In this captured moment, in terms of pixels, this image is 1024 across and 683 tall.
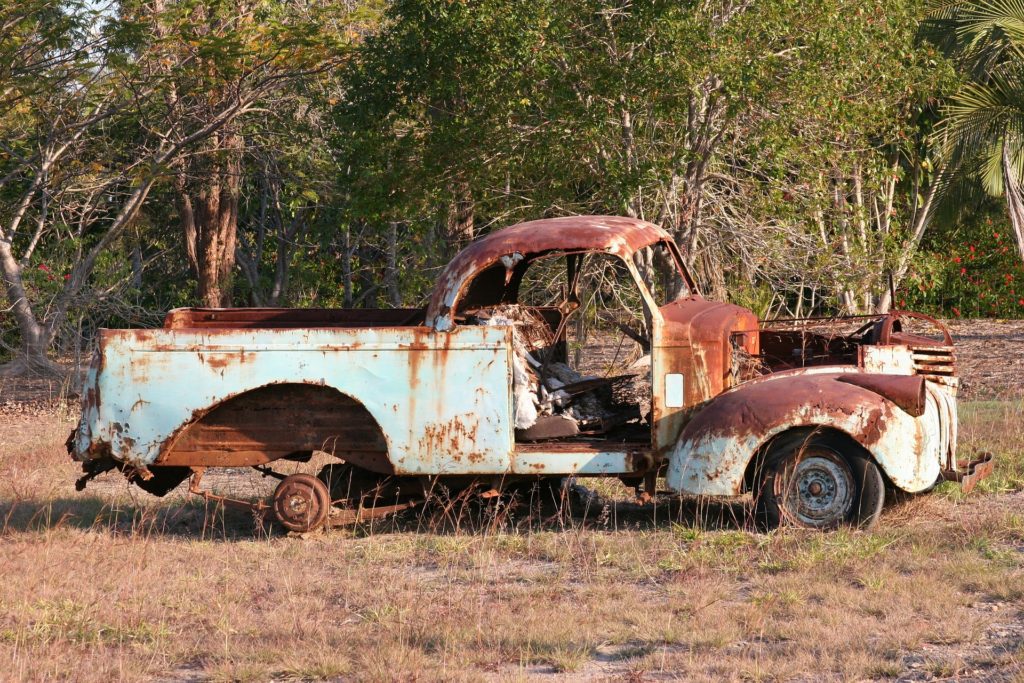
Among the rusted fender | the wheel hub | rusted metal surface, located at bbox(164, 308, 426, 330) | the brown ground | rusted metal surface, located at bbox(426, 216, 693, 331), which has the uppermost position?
rusted metal surface, located at bbox(426, 216, 693, 331)

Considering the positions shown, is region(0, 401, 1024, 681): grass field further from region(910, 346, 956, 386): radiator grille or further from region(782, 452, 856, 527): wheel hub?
region(910, 346, 956, 386): radiator grille

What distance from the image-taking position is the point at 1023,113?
17.3 metres

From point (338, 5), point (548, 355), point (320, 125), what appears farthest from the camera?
point (320, 125)

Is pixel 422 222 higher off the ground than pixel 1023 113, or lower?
lower

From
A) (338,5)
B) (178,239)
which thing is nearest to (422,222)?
(338,5)

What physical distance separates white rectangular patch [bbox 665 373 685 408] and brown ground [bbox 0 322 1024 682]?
72 centimetres

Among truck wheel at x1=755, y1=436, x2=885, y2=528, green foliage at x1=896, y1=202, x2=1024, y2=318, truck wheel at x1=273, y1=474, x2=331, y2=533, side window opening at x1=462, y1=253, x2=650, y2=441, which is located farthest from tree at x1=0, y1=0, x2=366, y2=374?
green foliage at x1=896, y1=202, x2=1024, y2=318

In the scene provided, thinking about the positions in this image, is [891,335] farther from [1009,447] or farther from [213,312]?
[213,312]

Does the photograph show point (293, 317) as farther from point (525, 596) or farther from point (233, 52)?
point (233, 52)

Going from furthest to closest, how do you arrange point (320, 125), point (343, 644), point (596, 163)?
point (320, 125) < point (596, 163) < point (343, 644)

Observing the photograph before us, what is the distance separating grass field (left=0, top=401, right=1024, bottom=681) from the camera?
15.4ft

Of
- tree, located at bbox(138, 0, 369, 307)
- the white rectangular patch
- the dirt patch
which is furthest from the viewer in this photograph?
tree, located at bbox(138, 0, 369, 307)

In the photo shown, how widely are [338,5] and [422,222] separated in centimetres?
462

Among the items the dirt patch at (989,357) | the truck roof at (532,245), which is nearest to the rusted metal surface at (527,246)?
the truck roof at (532,245)
